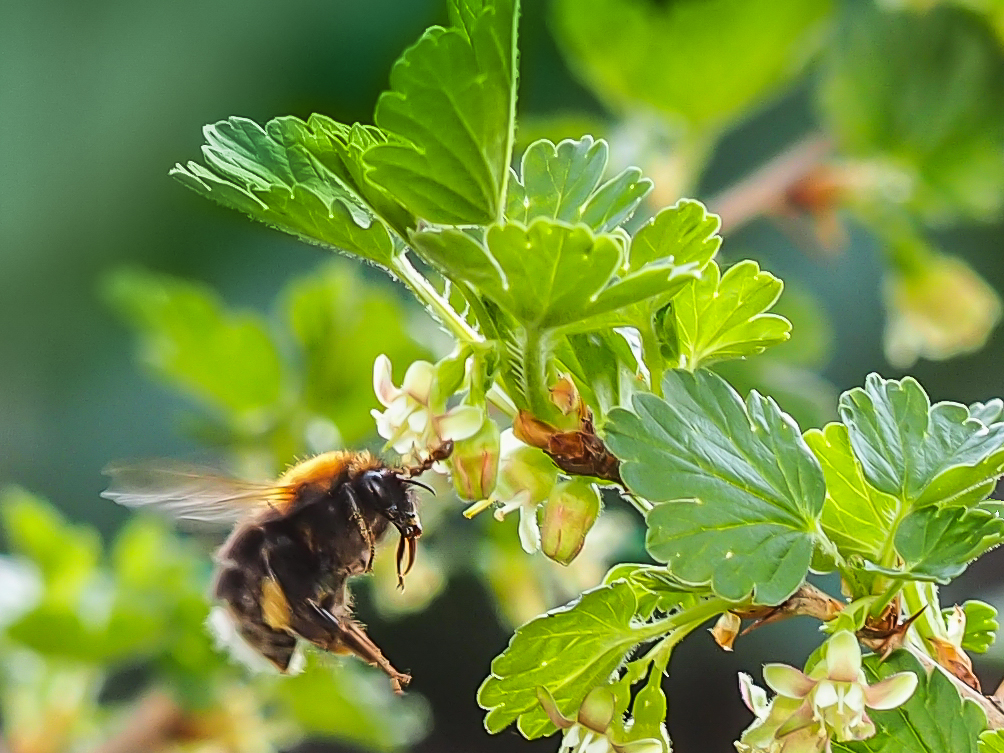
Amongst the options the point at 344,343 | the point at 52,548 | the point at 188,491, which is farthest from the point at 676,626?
the point at 52,548

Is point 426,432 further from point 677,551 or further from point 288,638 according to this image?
point 288,638

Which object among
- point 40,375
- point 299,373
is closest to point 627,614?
point 299,373

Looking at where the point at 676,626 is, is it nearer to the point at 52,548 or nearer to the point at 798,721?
the point at 798,721

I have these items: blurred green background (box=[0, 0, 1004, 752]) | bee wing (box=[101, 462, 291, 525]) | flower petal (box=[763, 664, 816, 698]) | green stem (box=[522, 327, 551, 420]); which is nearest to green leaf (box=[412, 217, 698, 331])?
green stem (box=[522, 327, 551, 420])

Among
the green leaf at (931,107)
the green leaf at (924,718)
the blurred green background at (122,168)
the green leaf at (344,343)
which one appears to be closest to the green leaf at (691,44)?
the green leaf at (931,107)

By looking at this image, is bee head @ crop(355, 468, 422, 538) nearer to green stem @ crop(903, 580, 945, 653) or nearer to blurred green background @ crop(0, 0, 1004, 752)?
green stem @ crop(903, 580, 945, 653)
